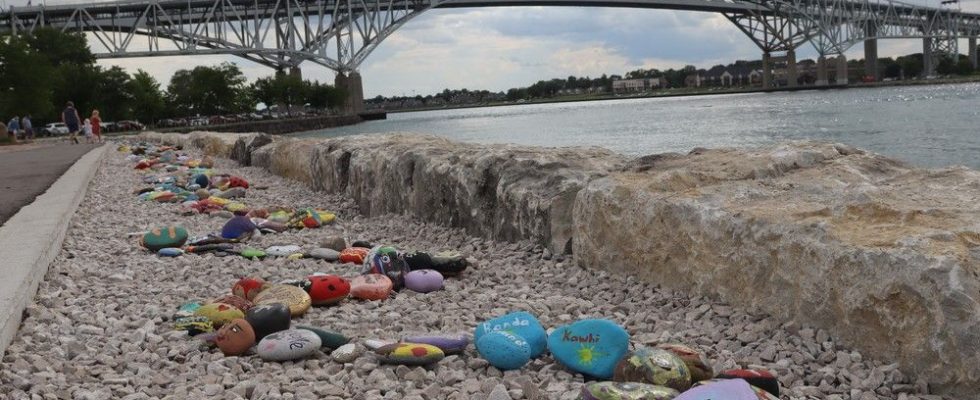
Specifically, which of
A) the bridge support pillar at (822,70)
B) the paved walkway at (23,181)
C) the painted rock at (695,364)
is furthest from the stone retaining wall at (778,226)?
the bridge support pillar at (822,70)

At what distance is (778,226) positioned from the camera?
3514mm

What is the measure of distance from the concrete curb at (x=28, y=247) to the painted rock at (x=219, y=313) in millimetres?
710

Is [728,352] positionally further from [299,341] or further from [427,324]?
[299,341]

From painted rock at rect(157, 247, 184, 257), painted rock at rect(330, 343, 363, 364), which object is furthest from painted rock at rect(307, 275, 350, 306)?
painted rock at rect(157, 247, 184, 257)

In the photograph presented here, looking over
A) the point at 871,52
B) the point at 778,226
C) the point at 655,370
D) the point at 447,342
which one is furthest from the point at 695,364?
the point at 871,52

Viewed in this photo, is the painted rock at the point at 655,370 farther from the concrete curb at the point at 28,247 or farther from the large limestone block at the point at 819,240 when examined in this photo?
the concrete curb at the point at 28,247

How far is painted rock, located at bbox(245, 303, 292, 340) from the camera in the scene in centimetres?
354

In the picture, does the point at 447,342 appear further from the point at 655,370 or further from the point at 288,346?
the point at 655,370

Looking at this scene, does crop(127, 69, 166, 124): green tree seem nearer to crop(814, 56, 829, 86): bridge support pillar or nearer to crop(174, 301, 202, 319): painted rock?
crop(174, 301, 202, 319): painted rock

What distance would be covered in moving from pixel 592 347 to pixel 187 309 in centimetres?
194

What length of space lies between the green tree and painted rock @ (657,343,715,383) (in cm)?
5671

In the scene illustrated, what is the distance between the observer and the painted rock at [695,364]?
3023mm

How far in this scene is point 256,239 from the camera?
6.41m

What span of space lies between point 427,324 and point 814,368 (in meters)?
1.65
